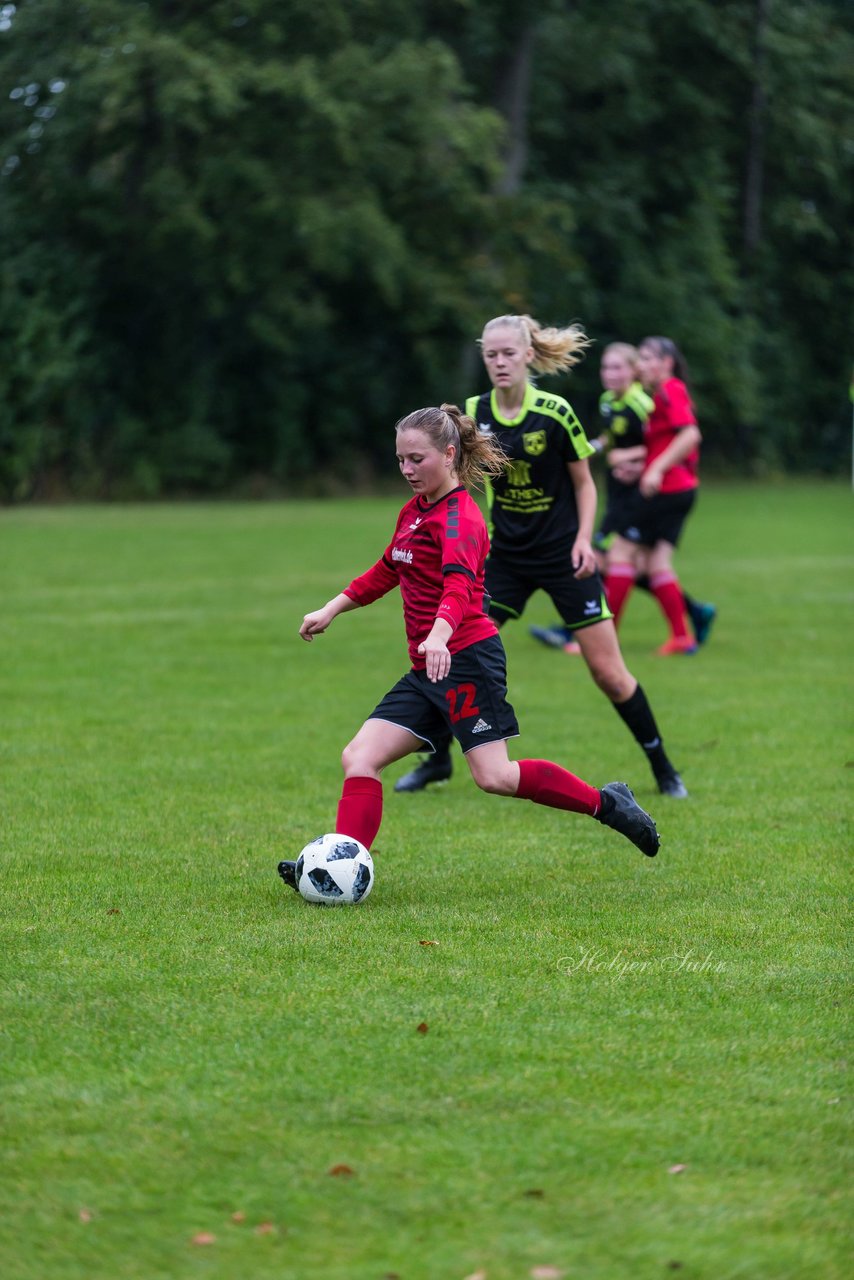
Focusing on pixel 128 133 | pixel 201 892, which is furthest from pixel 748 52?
pixel 201 892

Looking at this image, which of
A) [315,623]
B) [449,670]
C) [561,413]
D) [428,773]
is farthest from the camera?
[428,773]

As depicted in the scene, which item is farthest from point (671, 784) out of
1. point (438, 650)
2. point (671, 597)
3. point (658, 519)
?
point (658, 519)

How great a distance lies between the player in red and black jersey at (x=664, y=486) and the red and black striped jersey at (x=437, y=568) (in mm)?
5967

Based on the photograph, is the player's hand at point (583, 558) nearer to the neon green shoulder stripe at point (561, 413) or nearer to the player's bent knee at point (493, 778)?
the neon green shoulder stripe at point (561, 413)

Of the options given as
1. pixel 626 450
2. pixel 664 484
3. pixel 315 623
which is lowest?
pixel 664 484

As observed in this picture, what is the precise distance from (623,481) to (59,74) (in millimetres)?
23740

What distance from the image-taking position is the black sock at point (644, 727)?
24.1ft

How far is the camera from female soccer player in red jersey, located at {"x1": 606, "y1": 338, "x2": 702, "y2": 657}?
469 inches

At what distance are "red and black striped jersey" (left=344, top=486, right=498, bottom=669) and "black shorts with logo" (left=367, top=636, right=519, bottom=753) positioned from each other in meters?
0.06

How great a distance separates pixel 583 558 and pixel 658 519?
17.0ft

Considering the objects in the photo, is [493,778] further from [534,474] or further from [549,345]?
[549,345]

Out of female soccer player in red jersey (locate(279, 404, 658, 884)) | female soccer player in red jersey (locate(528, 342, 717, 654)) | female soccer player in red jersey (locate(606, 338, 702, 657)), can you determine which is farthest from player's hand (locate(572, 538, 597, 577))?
female soccer player in red jersey (locate(528, 342, 717, 654))

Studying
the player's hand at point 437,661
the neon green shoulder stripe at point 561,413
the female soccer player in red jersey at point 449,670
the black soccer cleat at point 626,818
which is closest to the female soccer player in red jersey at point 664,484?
the neon green shoulder stripe at point 561,413

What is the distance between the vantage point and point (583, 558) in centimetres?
729
